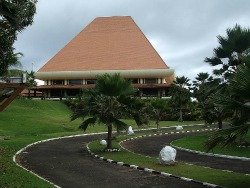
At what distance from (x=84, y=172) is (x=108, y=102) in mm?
7427

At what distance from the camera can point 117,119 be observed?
22.2m

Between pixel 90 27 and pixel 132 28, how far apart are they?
28.1 ft

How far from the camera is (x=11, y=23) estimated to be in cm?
1634

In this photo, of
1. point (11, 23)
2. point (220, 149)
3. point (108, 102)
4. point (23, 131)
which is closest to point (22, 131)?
point (23, 131)

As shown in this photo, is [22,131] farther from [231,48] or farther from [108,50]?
[108,50]

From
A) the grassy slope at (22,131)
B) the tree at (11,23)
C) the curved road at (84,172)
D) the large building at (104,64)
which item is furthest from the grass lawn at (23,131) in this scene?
the large building at (104,64)

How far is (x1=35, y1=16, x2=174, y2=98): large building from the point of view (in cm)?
7644

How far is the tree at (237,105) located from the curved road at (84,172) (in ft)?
6.46

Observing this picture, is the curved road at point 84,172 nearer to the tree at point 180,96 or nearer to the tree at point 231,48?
the tree at point 231,48

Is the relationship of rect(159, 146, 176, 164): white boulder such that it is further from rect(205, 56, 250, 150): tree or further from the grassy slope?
the grassy slope

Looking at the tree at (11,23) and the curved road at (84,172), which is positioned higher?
the tree at (11,23)

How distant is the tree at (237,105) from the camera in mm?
10991

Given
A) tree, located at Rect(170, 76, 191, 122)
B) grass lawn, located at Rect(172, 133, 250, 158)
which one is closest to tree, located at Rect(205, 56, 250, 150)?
grass lawn, located at Rect(172, 133, 250, 158)

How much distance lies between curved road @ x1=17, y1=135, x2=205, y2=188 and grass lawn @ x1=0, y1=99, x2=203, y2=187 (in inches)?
33.3
